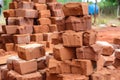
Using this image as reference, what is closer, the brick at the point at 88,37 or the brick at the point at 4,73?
the brick at the point at 88,37

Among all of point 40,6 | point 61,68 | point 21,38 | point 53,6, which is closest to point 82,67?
point 61,68

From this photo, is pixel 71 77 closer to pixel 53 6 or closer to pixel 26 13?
pixel 26 13

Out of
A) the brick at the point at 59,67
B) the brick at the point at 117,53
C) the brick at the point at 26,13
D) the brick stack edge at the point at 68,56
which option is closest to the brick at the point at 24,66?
the brick stack edge at the point at 68,56

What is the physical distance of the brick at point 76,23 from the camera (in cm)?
436

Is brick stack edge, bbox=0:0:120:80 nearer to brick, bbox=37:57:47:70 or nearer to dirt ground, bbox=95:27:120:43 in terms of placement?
brick, bbox=37:57:47:70

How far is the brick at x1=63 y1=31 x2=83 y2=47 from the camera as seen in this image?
4219 millimetres

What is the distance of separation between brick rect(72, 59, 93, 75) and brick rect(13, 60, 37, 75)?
839 mm

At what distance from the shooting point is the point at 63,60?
4340 mm

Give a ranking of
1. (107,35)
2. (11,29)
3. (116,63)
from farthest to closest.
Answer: (107,35)
(11,29)
(116,63)

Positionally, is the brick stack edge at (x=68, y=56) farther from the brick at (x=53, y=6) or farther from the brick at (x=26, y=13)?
the brick at (x=53, y=6)

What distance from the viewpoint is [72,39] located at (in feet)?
14.0

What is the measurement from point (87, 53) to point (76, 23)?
0.54 meters

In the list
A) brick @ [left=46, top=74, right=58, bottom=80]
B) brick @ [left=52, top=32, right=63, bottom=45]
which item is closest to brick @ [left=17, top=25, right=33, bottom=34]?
brick @ [left=52, top=32, right=63, bottom=45]

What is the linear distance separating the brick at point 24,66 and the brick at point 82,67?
84cm
